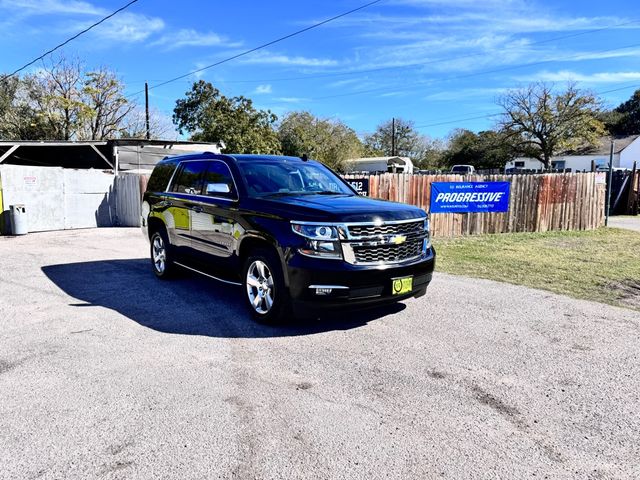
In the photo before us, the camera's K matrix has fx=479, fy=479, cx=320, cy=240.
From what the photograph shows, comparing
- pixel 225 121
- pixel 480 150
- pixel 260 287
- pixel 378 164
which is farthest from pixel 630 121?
pixel 260 287

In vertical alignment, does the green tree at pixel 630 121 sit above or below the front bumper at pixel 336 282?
above

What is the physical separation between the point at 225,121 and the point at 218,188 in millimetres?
34229

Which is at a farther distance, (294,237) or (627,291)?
(627,291)

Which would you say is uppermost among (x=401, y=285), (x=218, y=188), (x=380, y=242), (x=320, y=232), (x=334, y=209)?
(x=218, y=188)

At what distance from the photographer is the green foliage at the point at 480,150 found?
157 ft

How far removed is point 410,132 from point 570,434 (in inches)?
2879

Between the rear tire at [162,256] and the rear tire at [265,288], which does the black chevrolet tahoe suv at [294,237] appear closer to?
the rear tire at [265,288]

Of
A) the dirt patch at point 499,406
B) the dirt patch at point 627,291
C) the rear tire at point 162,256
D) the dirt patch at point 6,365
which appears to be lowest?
the dirt patch at point 499,406

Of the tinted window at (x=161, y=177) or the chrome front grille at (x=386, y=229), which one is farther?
the tinted window at (x=161, y=177)

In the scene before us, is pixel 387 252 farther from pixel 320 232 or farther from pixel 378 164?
pixel 378 164

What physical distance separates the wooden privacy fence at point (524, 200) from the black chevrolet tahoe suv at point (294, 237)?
253 inches

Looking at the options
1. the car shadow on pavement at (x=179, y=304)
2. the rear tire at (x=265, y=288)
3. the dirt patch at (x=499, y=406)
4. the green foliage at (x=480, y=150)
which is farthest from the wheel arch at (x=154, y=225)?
the green foliage at (x=480, y=150)

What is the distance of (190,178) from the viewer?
6816 mm

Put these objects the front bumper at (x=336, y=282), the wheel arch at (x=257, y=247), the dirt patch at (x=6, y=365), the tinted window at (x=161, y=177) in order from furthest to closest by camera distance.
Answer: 1. the tinted window at (x=161, y=177)
2. the wheel arch at (x=257, y=247)
3. the front bumper at (x=336, y=282)
4. the dirt patch at (x=6, y=365)
